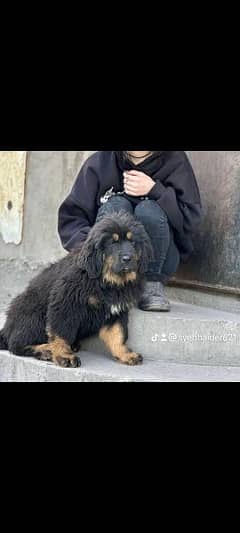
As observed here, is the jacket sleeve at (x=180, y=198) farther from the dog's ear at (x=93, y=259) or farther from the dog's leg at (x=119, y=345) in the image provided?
the dog's leg at (x=119, y=345)

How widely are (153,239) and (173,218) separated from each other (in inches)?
9.1

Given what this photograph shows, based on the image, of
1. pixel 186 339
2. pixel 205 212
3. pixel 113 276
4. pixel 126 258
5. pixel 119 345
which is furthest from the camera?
pixel 205 212

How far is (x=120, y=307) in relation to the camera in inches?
195

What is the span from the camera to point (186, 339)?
5.20m

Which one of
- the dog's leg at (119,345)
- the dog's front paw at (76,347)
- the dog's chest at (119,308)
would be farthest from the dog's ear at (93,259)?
the dog's front paw at (76,347)

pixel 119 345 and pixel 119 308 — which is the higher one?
pixel 119 308

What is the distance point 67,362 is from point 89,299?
399mm

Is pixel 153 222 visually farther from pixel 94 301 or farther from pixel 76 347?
pixel 76 347

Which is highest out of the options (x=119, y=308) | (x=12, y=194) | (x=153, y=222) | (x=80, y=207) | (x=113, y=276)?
(x=12, y=194)

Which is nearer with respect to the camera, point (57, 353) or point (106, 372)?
point (106, 372)

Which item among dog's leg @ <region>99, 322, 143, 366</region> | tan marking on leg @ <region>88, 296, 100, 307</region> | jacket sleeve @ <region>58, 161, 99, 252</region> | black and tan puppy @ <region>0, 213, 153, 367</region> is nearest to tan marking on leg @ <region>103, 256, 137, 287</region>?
black and tan puppy @ <region>0, 213, 153, 367</region>

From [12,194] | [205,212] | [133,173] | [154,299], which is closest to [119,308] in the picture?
[154,299]

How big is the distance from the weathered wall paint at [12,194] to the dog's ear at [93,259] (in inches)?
90.4

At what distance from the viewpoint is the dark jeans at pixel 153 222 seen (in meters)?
5.25
